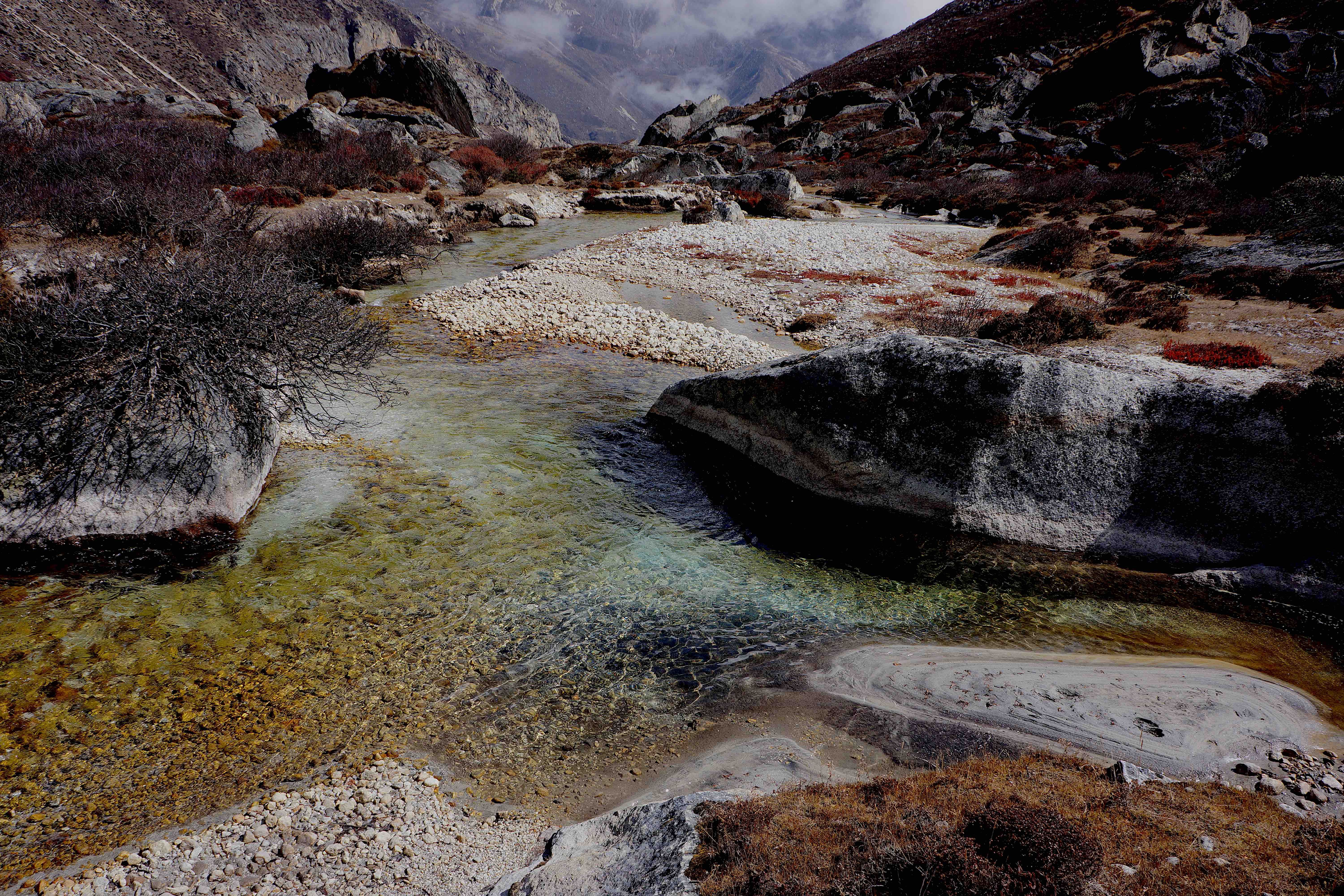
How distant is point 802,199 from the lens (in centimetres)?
4881

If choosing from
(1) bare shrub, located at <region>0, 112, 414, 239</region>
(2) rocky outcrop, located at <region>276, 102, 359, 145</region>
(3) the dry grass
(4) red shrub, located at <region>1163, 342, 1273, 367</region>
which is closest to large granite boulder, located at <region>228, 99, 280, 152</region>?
(1) bare shrub, located at <region>0, 112, 414, 239</region>

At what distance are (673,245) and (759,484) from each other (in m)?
21.8

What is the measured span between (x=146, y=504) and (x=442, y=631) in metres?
4.43

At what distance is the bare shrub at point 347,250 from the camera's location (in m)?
20.2

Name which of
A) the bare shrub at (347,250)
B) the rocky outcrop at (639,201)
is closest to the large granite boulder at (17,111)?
the bare shrub at (347,250)

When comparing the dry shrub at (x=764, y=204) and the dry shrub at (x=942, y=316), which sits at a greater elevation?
the dry shrub at (x=764, y=204)

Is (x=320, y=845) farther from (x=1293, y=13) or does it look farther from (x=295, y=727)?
(x=1293, y=13)

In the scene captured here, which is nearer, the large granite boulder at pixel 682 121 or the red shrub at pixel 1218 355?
the red shrub at pixel 1218 355

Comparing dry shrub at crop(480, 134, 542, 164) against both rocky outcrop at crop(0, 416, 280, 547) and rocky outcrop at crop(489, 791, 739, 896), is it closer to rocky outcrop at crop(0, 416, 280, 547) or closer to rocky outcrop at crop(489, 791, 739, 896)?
rocky outcrop at crop(0, 416, 280, 547)

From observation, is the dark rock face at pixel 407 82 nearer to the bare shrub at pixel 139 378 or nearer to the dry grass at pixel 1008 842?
the bare shrub at pixel 139 378

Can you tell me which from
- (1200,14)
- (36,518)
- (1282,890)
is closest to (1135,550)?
(1282,890)

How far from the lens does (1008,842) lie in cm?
312

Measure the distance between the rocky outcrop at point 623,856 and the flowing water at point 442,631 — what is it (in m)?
0.91

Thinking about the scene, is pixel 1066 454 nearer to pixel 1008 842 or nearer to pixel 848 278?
pixel 1008 842
